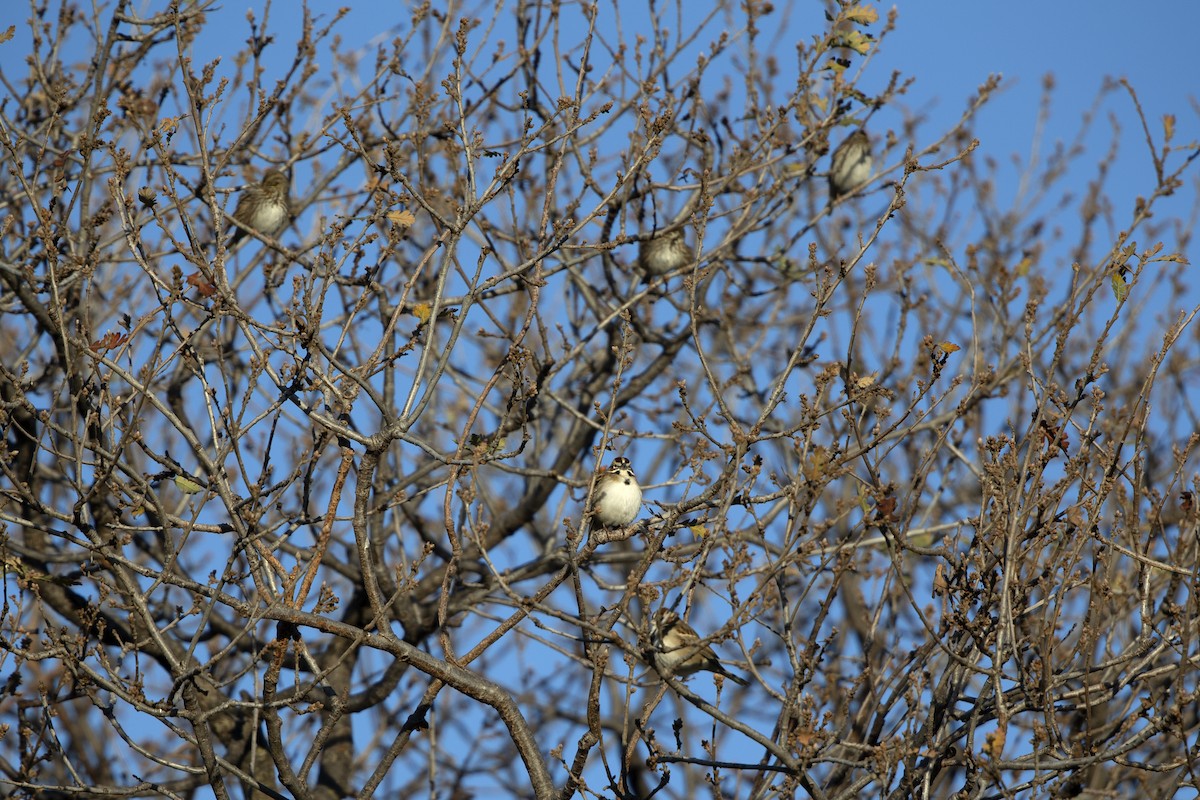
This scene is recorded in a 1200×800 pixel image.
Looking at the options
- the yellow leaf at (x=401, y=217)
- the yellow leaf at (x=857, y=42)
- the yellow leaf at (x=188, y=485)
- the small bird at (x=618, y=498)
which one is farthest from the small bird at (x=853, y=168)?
the yellow leaf at (x=188, y=485)

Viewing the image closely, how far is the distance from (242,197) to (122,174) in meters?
4.41

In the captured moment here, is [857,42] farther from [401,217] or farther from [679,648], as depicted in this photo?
[679,648]

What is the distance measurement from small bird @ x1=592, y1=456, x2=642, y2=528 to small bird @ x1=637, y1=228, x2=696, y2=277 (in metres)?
2.08

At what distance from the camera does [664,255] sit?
8.75m

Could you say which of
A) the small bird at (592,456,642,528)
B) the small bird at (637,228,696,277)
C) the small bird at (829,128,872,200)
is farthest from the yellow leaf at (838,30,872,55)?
the small bird at (829,128,872,200)

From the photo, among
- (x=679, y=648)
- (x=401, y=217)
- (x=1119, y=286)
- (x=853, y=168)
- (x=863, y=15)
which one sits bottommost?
(x=679, y=648)

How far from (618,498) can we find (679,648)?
1907 millimetres

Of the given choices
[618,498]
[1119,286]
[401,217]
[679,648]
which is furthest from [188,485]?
[1119,286]

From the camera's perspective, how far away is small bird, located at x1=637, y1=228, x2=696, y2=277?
8549 millimetres

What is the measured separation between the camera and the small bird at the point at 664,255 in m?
8.55

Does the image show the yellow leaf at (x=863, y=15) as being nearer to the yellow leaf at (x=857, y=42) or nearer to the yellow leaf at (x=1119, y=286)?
the yellow leaf at (x=857, y=42)

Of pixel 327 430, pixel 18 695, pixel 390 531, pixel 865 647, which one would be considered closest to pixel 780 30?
pixel 390 531

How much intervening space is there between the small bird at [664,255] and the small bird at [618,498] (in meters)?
2.08

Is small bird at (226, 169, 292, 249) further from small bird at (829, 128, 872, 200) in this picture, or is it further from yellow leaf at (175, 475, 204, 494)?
small bird at (829, 128, 872, 200)
